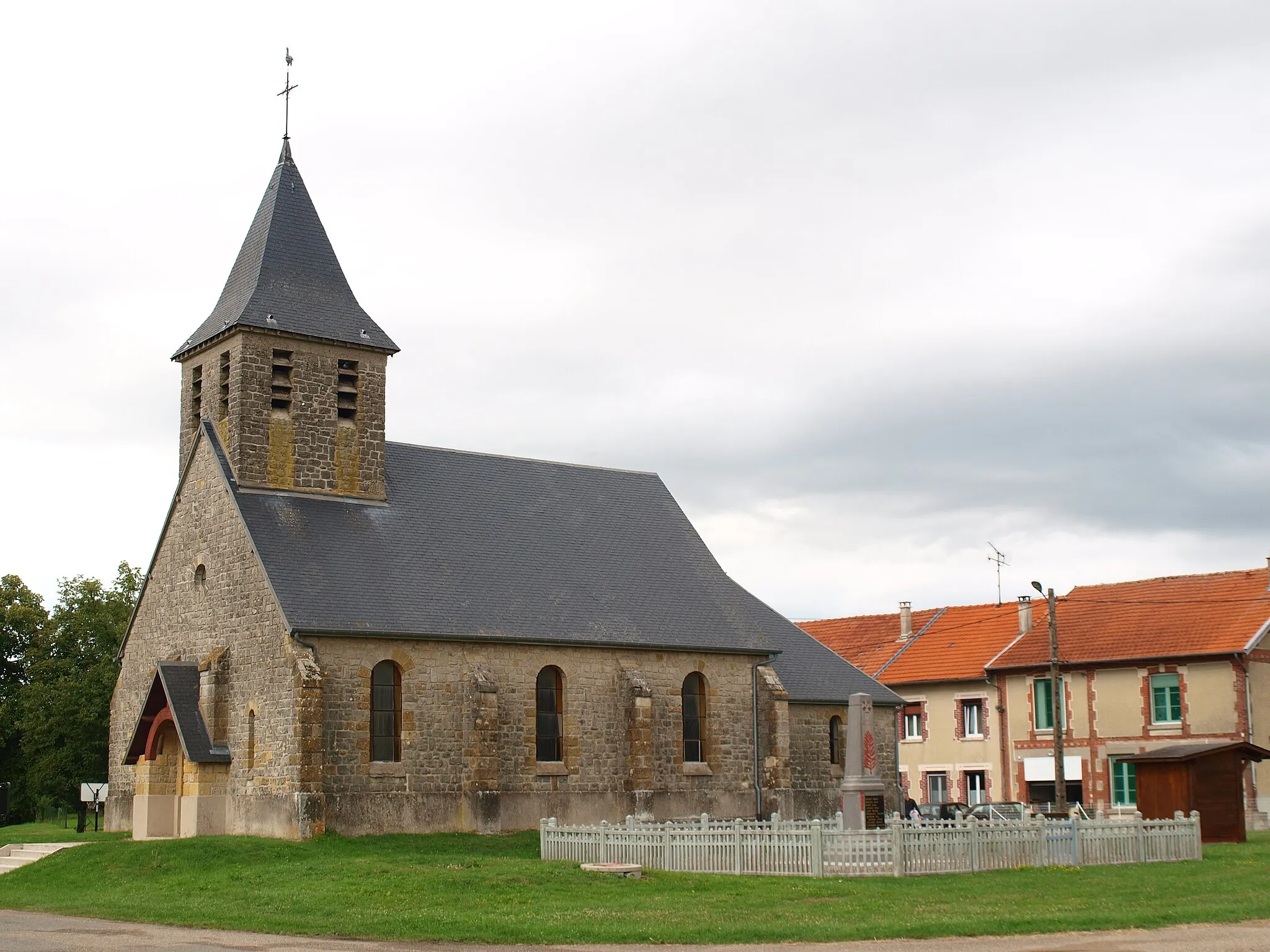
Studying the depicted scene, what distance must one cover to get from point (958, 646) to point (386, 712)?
89.9 feet

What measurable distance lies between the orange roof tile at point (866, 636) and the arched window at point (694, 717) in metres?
18.6

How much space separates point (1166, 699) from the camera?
44625mm

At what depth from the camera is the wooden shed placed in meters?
31.4

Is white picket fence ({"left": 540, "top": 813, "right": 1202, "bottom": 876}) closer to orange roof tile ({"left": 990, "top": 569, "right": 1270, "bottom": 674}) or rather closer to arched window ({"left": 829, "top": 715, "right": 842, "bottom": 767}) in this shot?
arched window ({"left": 829, "top": 715, "right": 842, "bottom": 767})

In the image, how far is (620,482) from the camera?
136ft

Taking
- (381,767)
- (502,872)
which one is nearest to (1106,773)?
(381,767)

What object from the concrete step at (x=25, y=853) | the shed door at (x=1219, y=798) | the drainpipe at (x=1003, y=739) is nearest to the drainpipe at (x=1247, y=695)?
the drainpipe at (x=1003, y=739)

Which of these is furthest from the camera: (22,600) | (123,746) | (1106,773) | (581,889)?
(22,600)

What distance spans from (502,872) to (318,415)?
15.2m

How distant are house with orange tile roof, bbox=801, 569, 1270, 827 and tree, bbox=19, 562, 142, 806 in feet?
93.4

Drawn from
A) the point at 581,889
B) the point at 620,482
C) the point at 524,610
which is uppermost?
the point at 620,482

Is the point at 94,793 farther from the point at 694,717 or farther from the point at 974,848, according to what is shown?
the point at 974,848

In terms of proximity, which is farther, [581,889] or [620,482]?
[620,482]

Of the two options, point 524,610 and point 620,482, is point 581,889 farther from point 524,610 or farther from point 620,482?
point 620,482
